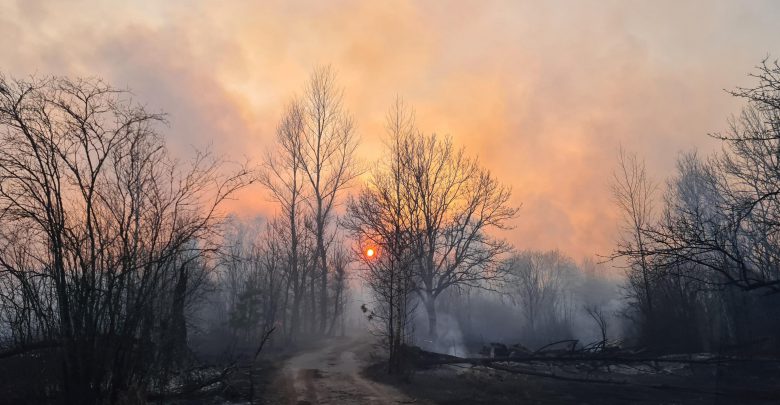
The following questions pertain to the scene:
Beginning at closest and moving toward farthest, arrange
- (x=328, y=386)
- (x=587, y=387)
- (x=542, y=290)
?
1. (x=328, y=386)
2. (x=587, y=387)
3. (x=542, y=290)

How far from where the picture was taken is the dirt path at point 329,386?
11867 millimetres

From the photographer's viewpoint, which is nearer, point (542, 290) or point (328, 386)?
point (328, 386)

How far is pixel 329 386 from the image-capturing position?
1398 centimetres

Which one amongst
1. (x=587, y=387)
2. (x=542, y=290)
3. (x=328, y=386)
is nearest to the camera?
(x=328, y=386)

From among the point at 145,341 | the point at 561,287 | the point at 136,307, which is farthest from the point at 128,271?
the point at 561,287

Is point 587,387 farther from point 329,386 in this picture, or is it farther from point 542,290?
point 542,290

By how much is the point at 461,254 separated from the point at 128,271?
22.9 m

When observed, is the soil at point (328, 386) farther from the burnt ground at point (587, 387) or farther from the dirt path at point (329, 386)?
the burnt ground at point (587, 387)

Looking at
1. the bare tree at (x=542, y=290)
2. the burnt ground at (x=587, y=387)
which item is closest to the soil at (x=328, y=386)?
the burnt ground at (x=587, y=387)

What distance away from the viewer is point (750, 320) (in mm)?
23844

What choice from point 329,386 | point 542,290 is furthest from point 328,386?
point 542,290

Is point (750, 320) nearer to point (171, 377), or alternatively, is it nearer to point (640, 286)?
point (640, 286)

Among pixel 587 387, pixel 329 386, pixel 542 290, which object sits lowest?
pixel 587 387

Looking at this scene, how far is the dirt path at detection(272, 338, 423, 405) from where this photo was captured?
11.9 m
